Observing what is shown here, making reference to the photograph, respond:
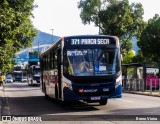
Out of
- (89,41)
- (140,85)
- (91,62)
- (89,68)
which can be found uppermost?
(89,41)

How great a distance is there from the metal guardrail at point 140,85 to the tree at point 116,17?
2515 cm

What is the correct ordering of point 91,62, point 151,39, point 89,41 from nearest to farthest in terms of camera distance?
point 91,62, point 89,41, point 151,39

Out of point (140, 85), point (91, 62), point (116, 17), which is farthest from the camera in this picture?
point (116, 17)

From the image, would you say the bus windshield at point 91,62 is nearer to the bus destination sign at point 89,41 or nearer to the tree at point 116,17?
the bus destination sign at point 89,41

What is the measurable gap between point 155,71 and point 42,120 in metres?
24.8

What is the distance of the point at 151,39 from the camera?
63281 mm

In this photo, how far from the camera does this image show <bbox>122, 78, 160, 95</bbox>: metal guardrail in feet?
124

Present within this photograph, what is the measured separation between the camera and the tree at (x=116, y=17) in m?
66.5

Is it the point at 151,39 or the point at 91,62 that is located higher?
the point at 151,39

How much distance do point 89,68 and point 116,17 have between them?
48.7 metres

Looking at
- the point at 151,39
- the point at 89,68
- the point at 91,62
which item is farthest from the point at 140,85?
the point at 151,39

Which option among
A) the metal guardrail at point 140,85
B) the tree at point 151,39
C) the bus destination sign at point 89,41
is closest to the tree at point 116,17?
the tree at point 151,39

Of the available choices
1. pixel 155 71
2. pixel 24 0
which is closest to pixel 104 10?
pixel 155 71

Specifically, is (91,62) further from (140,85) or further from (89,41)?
(140,85)
